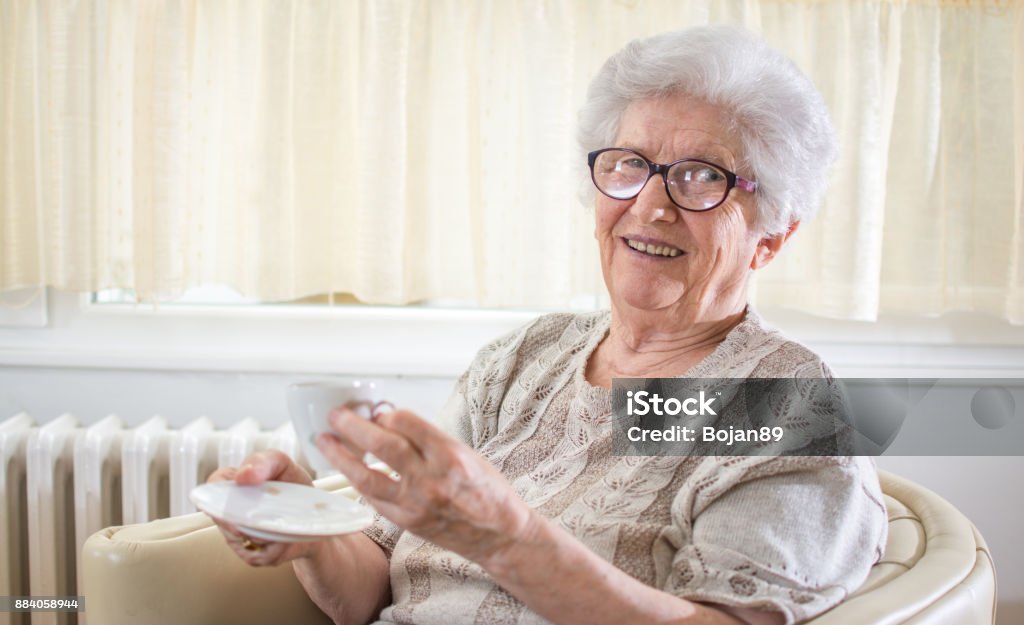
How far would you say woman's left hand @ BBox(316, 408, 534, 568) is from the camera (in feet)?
2.51

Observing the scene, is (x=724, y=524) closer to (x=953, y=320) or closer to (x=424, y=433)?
(x=424, y=433)

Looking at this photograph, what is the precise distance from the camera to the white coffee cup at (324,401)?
807 millimetres

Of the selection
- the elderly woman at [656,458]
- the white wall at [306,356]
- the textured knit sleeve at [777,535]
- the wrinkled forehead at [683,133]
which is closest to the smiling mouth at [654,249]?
the elderly woman at [656,458]

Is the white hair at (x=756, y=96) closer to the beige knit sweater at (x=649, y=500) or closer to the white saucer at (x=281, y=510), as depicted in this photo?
the beige knit sweater at (x=649, y=500)

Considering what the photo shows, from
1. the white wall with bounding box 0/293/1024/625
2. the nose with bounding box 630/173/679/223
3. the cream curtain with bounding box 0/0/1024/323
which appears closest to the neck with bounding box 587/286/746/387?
the nose with bounding box 630/173/679/223

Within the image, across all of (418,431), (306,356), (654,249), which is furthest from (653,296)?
(306,356)

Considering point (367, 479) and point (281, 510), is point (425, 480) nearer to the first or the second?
point (367, 479)

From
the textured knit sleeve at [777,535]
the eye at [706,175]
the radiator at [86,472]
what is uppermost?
the eye at [706,175]

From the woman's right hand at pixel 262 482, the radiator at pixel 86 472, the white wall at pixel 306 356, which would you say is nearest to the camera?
the woman's right hand at pixel 262 482

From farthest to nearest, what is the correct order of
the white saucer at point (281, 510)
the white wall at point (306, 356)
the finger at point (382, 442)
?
the white wall at point (306, 356), the white saucer at point (281, 510), the finger at point (382, 442)

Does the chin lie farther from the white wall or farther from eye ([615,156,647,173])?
the white wall

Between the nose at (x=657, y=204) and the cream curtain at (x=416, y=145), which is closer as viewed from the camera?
the nose at (x=657, y=204)

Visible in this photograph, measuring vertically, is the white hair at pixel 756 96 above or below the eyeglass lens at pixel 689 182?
above

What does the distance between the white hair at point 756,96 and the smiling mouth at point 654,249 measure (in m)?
0.13
